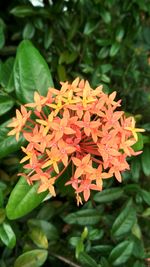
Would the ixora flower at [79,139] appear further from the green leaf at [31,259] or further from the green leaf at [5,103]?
the green leaf at [31,259]

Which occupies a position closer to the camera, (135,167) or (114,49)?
(135,167)

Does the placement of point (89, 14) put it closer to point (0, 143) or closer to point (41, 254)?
point (0, 143)

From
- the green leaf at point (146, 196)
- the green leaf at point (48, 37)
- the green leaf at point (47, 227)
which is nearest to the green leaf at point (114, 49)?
the green leaf at point (48, 37)

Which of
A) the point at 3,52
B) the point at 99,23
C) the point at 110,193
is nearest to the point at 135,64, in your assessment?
the point at 99,23

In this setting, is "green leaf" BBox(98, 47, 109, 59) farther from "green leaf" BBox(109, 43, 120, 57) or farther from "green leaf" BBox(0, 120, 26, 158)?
"green leaf" BBox(0, 120, 26, 158)

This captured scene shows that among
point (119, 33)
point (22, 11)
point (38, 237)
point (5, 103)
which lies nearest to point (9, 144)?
point (5, 103)

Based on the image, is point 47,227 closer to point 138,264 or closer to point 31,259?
point 31,259
